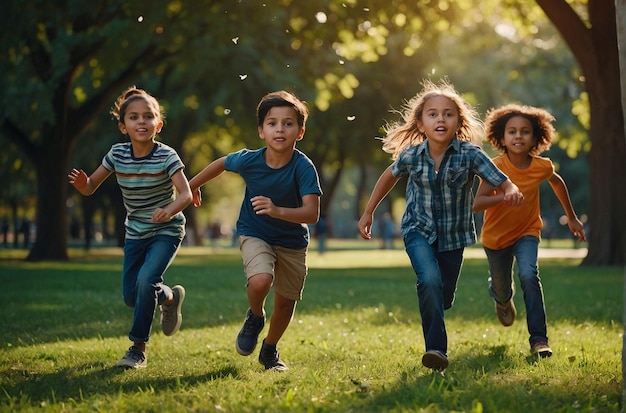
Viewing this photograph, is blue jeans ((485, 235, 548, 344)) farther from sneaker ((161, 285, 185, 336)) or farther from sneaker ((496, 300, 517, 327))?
sneaker ((161, 285, 185, 336))

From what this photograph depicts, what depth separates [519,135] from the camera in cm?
835

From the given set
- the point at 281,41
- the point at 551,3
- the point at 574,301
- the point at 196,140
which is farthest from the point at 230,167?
the point at 196,140

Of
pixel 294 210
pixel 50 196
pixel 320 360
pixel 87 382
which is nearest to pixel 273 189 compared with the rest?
pixel 294 210

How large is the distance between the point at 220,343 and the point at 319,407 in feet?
13.1

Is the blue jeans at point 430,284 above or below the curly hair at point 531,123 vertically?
below

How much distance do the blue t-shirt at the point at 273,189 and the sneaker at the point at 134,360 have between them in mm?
1209

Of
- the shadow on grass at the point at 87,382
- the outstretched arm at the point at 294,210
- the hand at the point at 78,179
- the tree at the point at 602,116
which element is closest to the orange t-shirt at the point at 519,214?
the outstretched arm at the point at 294,210

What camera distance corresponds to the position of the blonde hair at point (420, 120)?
7.32 meters

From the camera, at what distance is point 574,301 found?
14.0 meters

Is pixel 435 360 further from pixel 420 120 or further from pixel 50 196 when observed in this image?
pixel 50 196

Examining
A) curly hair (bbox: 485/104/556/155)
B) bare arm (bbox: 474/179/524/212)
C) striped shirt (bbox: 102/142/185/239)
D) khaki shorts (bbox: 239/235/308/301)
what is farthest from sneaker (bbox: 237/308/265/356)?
curly hair (bbox: 485/104/556/155)

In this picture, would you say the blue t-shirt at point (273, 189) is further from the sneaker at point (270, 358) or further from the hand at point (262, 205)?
the sneaker at point (270, 358)

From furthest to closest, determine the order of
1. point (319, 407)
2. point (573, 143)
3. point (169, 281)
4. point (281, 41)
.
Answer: point (573, 143), point (281, 41), point (169, 281), point (319, 407)

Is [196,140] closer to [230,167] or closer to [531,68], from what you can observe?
[531,68]
